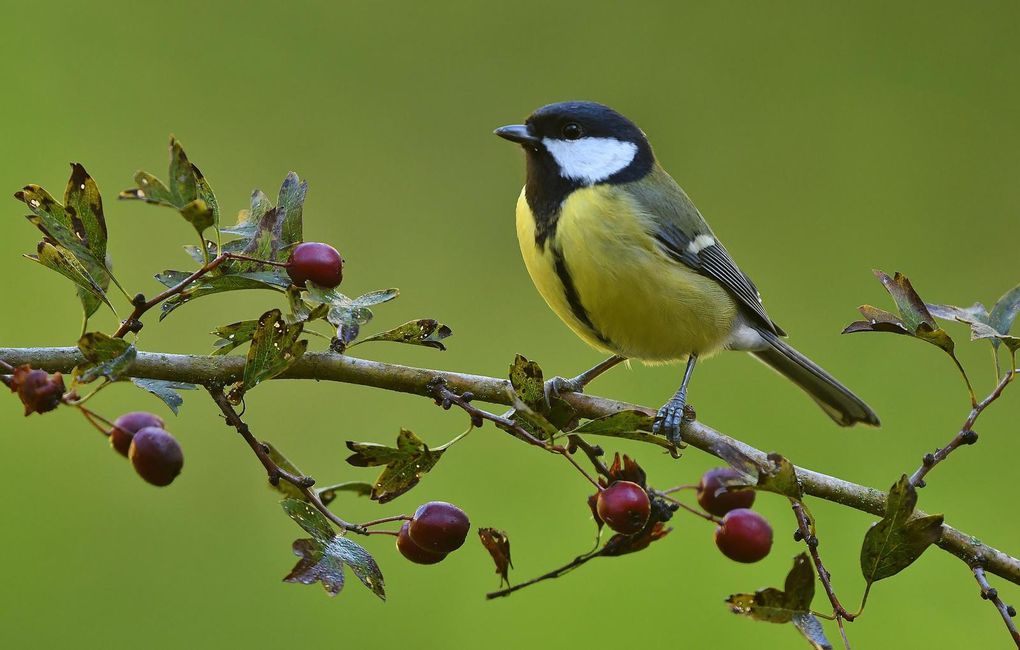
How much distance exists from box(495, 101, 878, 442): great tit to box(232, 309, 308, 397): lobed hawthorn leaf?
0.84 meters

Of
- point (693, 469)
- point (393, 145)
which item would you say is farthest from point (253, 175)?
point (693, 469)

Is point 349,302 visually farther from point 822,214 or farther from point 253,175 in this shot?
point 822,214

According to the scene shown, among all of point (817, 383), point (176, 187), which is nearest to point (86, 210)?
point (176, 187)

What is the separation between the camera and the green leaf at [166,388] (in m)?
1.18

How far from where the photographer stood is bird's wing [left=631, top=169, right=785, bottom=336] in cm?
219

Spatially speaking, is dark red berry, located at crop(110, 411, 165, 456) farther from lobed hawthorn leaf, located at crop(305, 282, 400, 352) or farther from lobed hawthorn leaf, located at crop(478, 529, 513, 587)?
lobed hawthorn leaf, located at crop(478, 529, 513, 587)

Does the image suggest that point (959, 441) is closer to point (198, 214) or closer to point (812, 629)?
point (812, 629)

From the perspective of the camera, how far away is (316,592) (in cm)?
258

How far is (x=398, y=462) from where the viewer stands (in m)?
1.22

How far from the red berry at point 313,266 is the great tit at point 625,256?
2.64 feet

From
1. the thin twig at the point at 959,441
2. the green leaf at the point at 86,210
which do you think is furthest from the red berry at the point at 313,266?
the thin twig at the point at 959,441

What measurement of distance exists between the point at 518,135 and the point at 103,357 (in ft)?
4.24

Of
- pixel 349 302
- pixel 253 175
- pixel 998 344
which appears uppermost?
pixel 253 175

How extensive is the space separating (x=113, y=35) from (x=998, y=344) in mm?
3175
